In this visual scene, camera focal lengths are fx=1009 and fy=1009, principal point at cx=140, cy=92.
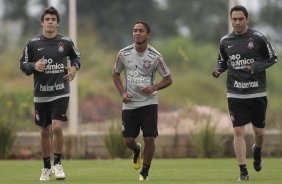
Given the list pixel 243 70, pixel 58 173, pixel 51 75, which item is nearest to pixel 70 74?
pixel 51 75

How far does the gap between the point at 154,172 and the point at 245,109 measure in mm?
2411

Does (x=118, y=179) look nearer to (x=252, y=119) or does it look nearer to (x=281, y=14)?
(x=252, y=119)

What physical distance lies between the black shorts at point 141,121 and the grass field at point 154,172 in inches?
26.7

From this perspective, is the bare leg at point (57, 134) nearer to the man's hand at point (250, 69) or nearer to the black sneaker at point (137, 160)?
the black sneaker at point (137, 160)

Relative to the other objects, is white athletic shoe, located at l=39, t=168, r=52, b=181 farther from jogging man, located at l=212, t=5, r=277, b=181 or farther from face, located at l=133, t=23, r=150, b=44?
jogging man, located at l=212, t=5, r=277, b=181

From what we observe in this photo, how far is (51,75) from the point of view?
1439cm

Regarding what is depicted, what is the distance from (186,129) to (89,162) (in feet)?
10.1

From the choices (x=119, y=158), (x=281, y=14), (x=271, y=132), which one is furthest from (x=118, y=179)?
(x=281, y=14)

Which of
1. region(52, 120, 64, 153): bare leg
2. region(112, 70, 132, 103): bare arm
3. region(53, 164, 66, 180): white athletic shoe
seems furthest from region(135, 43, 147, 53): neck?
region(53, 164, 66, 180): white athletic shoe

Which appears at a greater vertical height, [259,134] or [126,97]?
[126,97]

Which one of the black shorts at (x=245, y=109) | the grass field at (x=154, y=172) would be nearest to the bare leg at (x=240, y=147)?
the black shorts at (x=245, y=109)

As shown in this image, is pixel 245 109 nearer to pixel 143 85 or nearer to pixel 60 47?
pixel 143 85

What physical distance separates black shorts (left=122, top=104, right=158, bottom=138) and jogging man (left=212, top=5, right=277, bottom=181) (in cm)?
106

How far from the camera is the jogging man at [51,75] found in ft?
47.0
